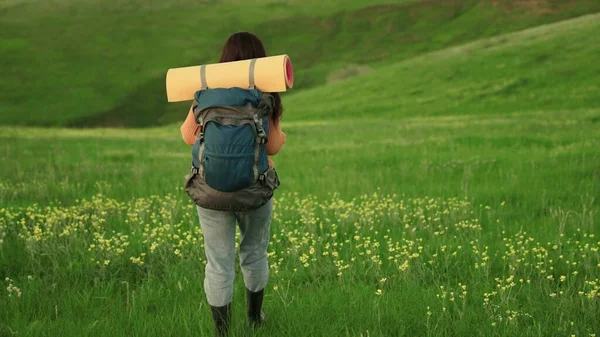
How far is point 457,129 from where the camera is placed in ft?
84.2

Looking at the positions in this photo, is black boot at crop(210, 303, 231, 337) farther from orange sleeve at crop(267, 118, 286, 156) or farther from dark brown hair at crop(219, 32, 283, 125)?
dark brown hair at crop(219, 32, 283, 125)

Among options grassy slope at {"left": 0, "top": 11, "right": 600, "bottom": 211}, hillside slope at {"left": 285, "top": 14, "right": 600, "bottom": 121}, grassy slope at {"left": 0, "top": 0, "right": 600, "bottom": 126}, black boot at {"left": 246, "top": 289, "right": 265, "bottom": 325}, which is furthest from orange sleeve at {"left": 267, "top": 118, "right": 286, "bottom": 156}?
grassy slope at {"left": 0, "top": 0, "right": 600, "bottom": 126}

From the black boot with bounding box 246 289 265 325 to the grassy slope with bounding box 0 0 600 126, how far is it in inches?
3122

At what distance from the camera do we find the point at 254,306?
5074 millimetres

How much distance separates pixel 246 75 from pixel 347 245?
3388mm

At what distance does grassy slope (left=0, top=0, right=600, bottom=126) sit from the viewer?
291 feet

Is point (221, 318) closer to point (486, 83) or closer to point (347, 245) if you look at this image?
point (347, 245)

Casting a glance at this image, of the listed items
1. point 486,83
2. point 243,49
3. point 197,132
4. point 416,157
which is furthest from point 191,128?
point 486,83

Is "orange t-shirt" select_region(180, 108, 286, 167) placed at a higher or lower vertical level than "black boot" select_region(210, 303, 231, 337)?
higher

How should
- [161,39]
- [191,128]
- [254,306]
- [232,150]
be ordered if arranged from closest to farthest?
[232,150] → [191,128] → [254,306] → [161,39]

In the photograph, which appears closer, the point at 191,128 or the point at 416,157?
the point at 191,128

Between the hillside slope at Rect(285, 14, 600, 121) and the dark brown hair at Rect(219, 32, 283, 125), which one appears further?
the hillside slope at Rect(285, 14, 600, 121)

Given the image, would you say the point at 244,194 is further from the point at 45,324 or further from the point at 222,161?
the point at 45,324

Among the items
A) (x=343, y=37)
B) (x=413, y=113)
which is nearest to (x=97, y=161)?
(x=413, y=113)
